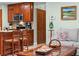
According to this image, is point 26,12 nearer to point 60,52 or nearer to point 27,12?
point 27,12

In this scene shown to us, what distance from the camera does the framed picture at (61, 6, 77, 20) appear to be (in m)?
2.80

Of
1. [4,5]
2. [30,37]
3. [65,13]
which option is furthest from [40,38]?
[4,5]

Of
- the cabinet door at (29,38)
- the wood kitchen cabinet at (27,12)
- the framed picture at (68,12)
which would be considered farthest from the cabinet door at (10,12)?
the framed picture at (68,12)

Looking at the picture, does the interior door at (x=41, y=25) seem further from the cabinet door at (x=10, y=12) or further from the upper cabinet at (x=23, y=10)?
the cabinet door at (x=10, y=12)

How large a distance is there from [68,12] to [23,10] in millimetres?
808

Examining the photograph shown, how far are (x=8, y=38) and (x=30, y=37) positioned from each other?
1.64ft

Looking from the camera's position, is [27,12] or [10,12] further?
[27,12]

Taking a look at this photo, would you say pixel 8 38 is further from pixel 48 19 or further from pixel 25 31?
pixel 48 19

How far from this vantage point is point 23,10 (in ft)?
10.1

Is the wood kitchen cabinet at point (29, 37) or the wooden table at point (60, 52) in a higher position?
the wood kitchen cabinet at point (29, 37)

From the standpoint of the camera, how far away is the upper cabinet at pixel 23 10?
2.71 m

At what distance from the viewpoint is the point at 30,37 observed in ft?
9.58

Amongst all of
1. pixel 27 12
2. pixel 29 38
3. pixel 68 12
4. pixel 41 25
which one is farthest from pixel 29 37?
pixel 68 12

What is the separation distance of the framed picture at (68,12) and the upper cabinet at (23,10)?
21.2 inches
